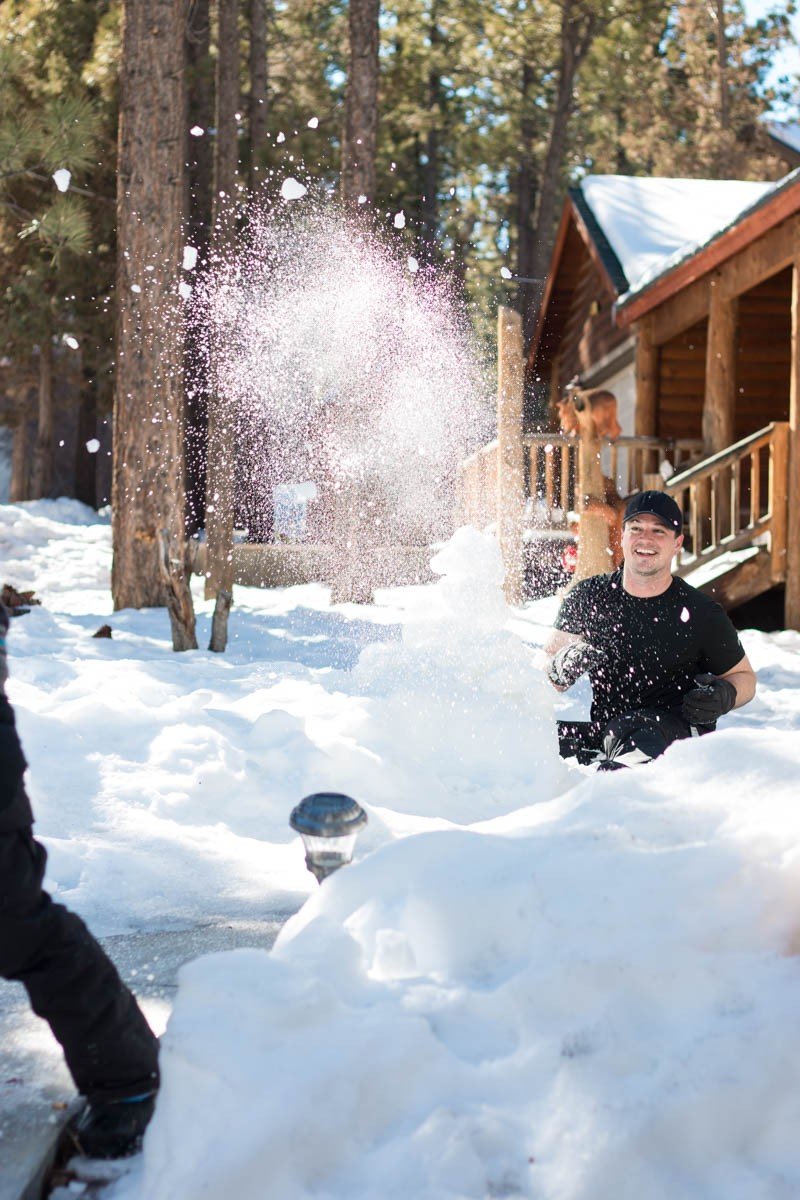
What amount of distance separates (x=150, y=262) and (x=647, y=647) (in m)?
7.41

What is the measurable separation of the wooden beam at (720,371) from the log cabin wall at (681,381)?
293 centimetres

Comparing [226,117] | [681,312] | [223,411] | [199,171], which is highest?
[199,171]

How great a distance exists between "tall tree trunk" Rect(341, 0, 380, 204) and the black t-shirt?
8.83 m

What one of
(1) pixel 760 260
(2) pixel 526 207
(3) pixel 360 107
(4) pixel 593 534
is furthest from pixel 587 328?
(2) pixel 526 207

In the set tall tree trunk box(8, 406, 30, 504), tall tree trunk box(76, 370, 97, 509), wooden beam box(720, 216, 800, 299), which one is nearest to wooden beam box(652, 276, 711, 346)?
wooden beam box(720, 216, 800, 299)

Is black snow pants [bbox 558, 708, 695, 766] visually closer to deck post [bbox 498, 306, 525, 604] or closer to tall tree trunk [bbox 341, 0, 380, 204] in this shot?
deck post [bbox 498, 306, 525, 604]

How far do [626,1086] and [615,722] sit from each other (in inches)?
90.9

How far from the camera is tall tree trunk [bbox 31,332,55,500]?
24719 millimetres

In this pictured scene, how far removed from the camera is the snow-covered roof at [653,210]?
50.9 ft

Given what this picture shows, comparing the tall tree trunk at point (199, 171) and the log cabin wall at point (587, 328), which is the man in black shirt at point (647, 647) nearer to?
the log cabin wall at point (587, 328)

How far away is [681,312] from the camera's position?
13219 mm

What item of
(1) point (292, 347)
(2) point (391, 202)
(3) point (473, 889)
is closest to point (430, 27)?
(2) point (391, 202)

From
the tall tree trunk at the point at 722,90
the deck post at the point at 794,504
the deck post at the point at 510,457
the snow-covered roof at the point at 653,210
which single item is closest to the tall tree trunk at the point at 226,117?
the deck post at the point at 510,457

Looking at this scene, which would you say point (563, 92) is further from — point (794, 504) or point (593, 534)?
point (593, 534)
